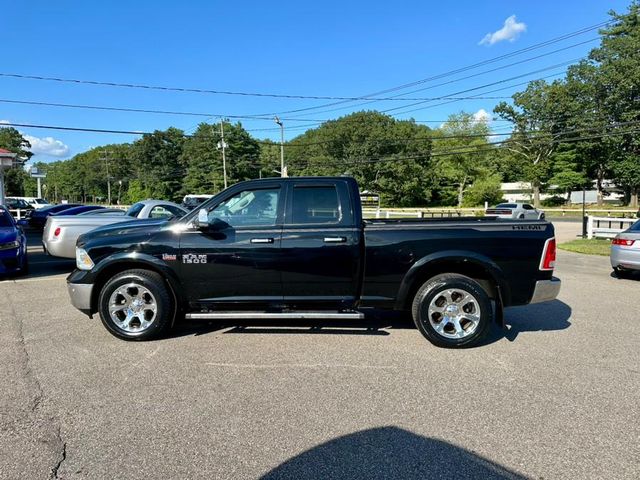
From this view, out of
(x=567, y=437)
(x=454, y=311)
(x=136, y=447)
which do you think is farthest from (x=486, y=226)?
(x=136, y=447)

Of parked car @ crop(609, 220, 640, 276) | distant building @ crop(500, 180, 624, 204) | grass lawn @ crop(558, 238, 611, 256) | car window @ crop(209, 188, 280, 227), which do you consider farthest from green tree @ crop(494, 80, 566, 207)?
car window @ crop(209, 188, 280, 227)

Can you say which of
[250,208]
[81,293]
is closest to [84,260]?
[81,293]

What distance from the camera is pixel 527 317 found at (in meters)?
6.55

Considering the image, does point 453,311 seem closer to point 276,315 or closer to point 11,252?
point 276,315

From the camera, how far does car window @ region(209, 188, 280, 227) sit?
5363 millimetres

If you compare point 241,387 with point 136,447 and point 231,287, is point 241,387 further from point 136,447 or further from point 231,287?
point 231,287

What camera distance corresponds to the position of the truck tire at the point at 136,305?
5.26 metres

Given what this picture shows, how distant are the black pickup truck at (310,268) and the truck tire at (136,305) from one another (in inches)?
0.5

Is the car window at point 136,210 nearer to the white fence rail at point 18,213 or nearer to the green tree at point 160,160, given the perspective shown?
the white fence rail at point 18,213


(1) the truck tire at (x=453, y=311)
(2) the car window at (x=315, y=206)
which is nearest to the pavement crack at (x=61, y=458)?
(2) the car window at (x=315, y=206)

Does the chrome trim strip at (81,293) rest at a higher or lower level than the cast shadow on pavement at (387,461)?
higher

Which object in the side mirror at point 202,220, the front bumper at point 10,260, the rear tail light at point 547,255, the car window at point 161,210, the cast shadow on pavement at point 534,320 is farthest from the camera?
the car window at point 161,210

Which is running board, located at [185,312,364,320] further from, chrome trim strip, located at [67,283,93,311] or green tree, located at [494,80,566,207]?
green tree, located at [494,80,566,207]

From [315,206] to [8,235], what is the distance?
8016 millimetres
